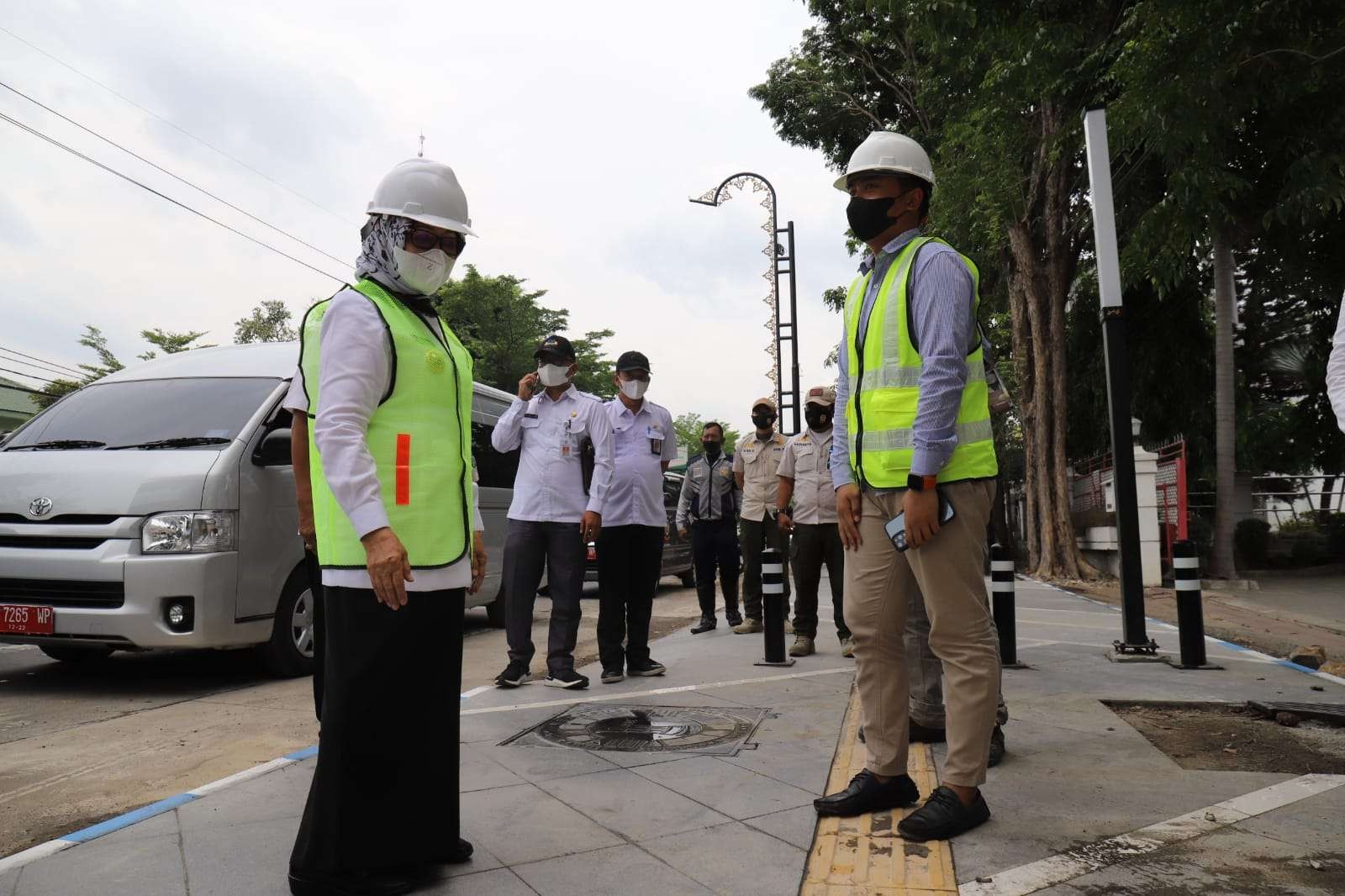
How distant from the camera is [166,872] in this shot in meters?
2.81

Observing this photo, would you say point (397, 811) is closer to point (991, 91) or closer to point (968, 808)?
point (968, 808)

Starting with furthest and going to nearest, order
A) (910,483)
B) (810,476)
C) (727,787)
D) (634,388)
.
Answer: (810,476), (634,388), (727,787), (910,483)

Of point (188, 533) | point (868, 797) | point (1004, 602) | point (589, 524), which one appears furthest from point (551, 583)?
point (868, 797)

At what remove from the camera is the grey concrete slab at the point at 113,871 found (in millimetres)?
2691

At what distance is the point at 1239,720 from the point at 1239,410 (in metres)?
18.5

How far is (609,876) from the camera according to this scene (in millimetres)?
2746

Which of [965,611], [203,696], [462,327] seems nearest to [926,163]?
[965,611]

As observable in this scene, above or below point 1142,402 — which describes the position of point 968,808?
below

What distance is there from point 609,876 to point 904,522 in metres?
1.34

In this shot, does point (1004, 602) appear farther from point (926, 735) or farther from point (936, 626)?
point (936, 626)

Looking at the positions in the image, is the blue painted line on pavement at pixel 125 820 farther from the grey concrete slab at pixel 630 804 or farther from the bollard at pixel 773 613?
the bollard at pixel 773 613

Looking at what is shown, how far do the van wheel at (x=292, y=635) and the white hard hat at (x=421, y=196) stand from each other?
4.22 meters

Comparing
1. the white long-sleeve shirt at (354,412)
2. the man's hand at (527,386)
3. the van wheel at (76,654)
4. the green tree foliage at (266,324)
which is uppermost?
the green tree foliage at (266,324)

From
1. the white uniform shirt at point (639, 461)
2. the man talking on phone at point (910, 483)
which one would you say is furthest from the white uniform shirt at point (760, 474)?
the man talking on phone at point (910, 483)
